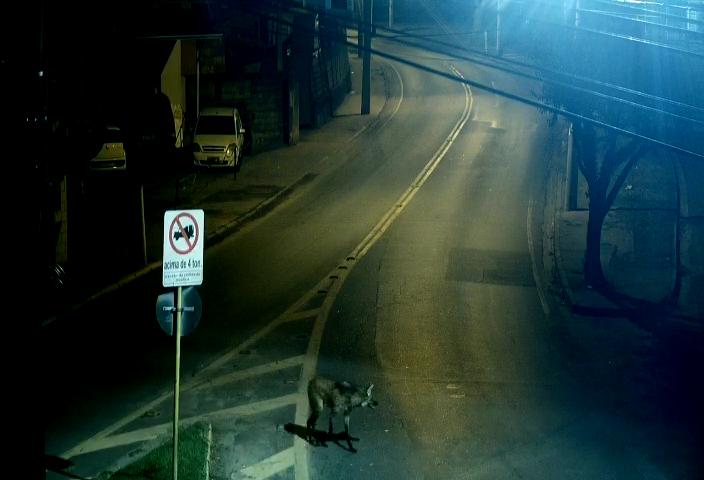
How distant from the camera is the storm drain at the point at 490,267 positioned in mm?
21609

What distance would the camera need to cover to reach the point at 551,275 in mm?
22547

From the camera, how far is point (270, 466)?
36.7 ft

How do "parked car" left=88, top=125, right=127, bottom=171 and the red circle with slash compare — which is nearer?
the red circle with slash

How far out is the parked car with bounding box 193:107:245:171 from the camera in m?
33.1

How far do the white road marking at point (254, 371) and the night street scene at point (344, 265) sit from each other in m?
0.06

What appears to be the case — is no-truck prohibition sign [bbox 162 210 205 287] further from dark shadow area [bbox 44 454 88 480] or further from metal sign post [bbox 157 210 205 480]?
dark shadow area [bbox 44 454 88 480]

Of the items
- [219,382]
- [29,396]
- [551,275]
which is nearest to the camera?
[29,396]

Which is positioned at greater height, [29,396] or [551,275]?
[29,396]

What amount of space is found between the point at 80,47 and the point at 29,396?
34.7 ft

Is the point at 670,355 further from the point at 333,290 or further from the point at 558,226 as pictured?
the point at 558,226

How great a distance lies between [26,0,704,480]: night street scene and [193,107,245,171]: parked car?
0.39 feet

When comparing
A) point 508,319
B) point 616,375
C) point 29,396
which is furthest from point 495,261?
point 29,396

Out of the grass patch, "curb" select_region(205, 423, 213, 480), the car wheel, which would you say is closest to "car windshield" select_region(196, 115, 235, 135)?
the car wheel

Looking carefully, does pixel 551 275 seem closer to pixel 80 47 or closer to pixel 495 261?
pixel 495 261
